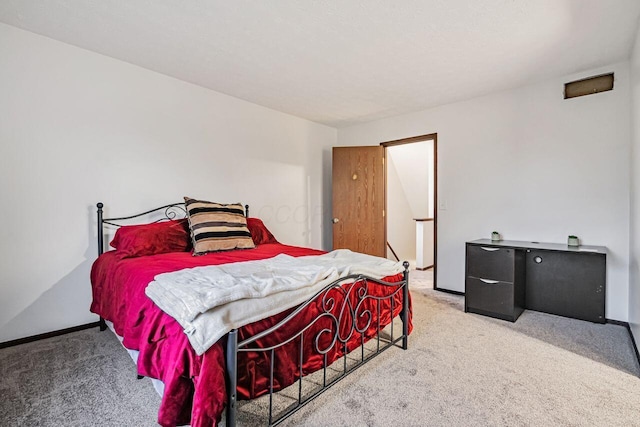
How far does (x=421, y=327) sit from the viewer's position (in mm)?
2590

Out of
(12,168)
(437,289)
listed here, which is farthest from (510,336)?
(12,168)

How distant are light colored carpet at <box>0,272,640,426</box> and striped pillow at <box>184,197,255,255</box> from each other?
0.95 metres

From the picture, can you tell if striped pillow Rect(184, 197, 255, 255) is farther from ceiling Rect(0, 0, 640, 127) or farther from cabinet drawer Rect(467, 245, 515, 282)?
cabinet drawer Rect(467, 245, 515, 282)

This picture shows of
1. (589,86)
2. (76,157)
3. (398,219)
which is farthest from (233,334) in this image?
(398,219)

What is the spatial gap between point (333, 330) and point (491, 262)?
6.30 feet

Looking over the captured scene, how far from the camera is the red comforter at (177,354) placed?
44.8 inches

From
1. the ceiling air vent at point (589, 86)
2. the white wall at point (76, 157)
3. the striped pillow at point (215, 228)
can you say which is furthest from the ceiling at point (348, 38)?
the striped pillow at point (215, 228)

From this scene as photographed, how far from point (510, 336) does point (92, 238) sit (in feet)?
11.7

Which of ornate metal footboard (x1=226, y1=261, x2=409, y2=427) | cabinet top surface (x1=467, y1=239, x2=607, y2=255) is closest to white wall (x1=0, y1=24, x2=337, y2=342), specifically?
ornate metal footboard (x1=226, y1=261, x2=409, y2=427)

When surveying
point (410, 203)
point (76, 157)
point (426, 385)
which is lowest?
point (426, 385)

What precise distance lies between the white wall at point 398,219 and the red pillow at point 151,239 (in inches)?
145

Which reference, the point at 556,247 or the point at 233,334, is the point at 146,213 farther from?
the point at 556,247

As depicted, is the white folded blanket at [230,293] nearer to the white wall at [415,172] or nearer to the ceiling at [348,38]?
the ceiling at [348,38]

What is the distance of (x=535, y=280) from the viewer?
2.98 meters
